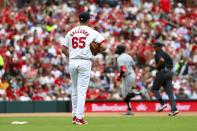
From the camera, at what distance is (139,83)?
68.9 ft

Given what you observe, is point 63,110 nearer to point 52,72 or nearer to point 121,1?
point 52,72

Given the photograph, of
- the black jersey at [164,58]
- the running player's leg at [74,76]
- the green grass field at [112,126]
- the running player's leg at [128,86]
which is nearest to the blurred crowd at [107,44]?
the running player's leg at [128,86]

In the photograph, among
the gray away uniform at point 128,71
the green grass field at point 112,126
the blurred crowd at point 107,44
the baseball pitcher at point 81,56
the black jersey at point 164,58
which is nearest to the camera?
the green grass field at point 112,126

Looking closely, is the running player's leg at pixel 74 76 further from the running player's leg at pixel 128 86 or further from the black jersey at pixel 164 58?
the running player's leg at pixel 128 86

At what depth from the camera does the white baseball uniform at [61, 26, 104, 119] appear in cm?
1043

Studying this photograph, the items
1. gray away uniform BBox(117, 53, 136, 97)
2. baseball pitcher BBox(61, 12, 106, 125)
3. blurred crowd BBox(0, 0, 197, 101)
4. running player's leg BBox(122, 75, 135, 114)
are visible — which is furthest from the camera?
blurred crowd BBox(0, 0, 197, 101)


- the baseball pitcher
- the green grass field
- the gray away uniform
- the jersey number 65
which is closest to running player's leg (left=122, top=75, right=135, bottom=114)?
the gray away uniform

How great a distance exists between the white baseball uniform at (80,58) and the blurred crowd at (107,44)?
355 inches

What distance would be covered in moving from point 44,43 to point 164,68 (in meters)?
9.28

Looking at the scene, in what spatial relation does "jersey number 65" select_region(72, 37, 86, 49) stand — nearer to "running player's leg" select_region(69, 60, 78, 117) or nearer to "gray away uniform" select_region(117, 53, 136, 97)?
"running player's leg" select_region(69, 60, 78, 117)

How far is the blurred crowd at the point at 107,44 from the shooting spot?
20.5m

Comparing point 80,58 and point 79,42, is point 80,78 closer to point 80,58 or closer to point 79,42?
point 80,58

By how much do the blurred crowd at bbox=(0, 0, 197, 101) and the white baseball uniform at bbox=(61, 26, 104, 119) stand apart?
903 centimetres

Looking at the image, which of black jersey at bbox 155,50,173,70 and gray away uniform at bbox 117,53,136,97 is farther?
gray away uniform at bbox 117,53,136,97
